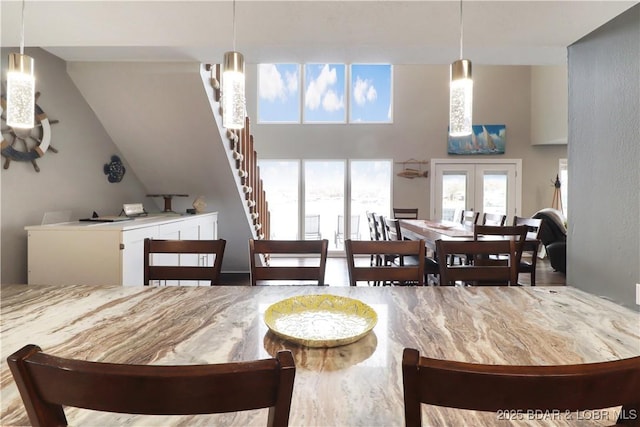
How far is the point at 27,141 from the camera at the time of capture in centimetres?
241

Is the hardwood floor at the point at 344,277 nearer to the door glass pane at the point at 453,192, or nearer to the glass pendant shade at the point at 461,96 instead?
the door glass pane at the point at 453,192

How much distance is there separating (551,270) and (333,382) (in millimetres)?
5546

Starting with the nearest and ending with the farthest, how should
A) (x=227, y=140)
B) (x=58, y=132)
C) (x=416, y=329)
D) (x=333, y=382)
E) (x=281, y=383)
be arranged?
(x=281, y=383) → (x=333, y=382) → (x=416, y=329) → (x=58, y=132) → (x=227, y=140)

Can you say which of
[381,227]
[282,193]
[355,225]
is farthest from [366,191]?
[381,227]

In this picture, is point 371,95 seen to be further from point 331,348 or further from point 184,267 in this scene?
point 331,348

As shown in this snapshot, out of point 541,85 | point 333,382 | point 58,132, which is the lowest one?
point 333,382

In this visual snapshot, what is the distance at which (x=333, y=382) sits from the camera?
0.77 metres

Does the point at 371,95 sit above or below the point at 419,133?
above

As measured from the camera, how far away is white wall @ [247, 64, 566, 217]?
279 inches

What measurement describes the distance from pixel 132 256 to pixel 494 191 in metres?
7.03

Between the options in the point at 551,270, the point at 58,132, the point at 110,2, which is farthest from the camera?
the point at 551,270

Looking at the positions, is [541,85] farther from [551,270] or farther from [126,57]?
[126,57]

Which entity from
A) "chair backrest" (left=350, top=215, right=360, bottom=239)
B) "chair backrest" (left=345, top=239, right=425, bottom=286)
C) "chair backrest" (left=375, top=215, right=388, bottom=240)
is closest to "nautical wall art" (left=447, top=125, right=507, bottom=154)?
"chair backrest" (left=350, top=215, right=360, bottom=239)

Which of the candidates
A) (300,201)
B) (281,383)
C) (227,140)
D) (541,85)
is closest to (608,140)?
(281,383)
